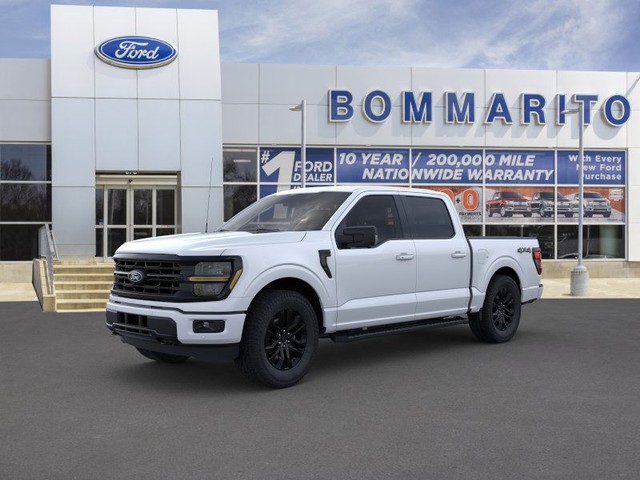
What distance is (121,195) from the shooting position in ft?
71.5

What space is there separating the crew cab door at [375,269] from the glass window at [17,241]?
15935 millimetres

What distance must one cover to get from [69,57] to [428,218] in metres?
15.1

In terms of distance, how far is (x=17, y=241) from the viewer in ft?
68.8

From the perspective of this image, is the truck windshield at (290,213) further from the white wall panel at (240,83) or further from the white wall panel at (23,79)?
the white wall panel at (23,79)

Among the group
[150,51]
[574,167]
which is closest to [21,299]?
[150,51]

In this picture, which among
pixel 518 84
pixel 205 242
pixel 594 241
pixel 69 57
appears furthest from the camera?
pixel 594 241

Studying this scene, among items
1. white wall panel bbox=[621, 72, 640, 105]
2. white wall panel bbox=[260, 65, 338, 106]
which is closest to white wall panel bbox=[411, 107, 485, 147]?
white wall panel bbox=[260, 65, 338, 106]

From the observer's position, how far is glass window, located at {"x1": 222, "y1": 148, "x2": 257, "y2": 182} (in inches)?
848

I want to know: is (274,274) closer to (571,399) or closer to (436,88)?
(571,399)

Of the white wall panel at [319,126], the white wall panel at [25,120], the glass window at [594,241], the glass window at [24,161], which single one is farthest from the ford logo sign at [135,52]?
the glass window at [594,241]

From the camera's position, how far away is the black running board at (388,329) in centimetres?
731

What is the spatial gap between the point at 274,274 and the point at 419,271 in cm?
225

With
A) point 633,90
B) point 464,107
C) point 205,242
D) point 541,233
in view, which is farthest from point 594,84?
point 205,242

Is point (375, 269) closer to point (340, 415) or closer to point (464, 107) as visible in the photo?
point (340, 415)
